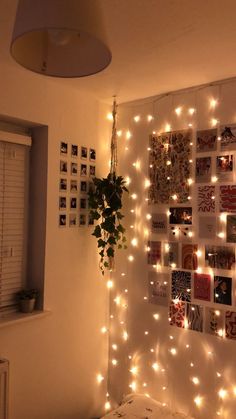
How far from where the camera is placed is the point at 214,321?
2539 millimetres

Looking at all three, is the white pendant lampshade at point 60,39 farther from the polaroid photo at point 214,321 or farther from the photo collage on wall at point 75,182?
the polaroid photo at point 214,321

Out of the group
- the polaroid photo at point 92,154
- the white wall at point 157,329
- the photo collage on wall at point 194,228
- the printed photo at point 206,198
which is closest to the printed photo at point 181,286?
the photo collage on wall at point 194,228

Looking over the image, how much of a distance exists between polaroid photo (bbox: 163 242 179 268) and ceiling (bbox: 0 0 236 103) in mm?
1136

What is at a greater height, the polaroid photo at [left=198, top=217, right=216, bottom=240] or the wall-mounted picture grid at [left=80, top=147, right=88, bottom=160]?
the wall-mounted picture grid at [left=80, top=147, right=88, bottom=160]

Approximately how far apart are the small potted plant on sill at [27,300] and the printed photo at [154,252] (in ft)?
2.91

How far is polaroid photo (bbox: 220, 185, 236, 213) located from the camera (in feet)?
8.12

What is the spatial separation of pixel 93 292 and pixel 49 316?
0.48 metres

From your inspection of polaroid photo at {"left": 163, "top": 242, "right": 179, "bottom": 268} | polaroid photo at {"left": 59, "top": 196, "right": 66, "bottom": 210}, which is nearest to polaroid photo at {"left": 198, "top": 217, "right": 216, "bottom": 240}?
polaroid photo at {"left": 163, "top": 242, "right": 179, "bottom": 268}

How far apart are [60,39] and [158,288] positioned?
2.09 m

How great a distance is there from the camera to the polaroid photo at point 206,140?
2.58 m

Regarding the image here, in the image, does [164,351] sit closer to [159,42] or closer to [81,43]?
[159,42]

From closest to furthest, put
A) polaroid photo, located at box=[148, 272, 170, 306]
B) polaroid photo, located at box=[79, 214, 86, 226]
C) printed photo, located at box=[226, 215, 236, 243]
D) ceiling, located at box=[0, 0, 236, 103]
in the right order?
ceiling, located at box=[0, 0, 236, 103], printed photo, located at box=[226, 215, 236, 243], polaroid photo, located at box=[148, 272, 170, 306], polaroid photo, located at box=[79, 214, 86, 226]

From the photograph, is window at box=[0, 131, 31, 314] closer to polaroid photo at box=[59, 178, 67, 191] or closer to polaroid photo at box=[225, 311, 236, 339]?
polaroid photo at box=[59, 178, 67, 191]

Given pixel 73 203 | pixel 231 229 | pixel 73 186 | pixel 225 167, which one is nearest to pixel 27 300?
pixel 73 203
